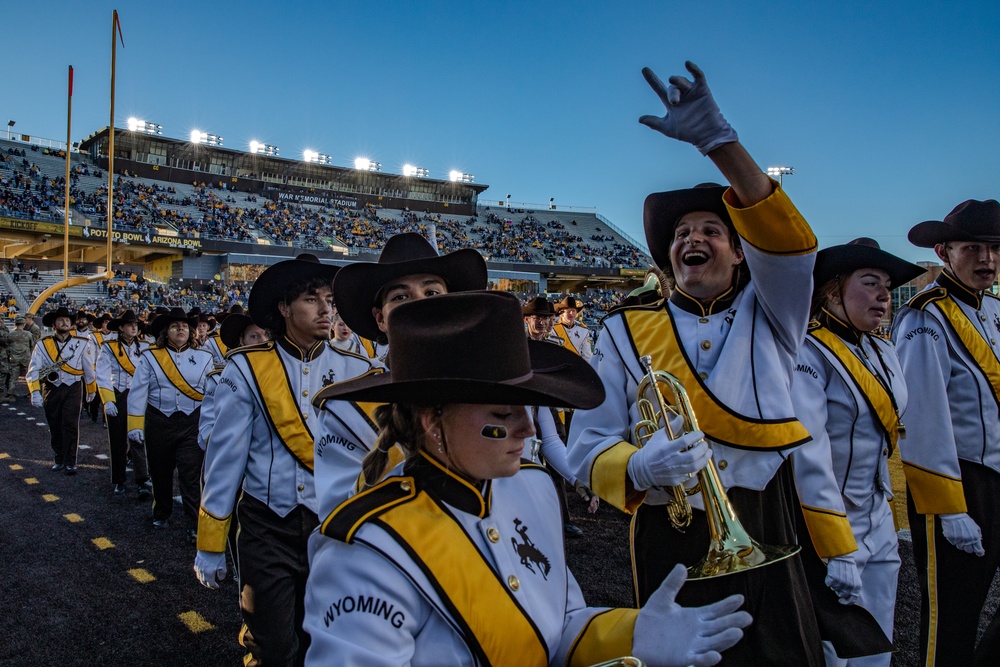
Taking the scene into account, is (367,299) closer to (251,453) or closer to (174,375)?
(251,453)

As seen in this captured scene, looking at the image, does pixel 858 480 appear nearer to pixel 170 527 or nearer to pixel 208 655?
pixel 208 655

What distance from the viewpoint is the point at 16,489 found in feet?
28.2

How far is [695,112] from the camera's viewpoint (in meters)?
1.86

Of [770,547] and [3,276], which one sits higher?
[3,276]

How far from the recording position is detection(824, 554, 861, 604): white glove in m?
2.49

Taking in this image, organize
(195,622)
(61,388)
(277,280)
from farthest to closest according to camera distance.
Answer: (61,388), (195,622), (277,280)

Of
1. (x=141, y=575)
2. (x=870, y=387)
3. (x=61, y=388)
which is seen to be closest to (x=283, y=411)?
(x=870, y=387)

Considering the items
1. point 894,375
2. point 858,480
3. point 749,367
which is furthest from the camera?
point 894,375

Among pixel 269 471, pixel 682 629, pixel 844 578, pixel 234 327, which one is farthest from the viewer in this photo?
pixel 234 327

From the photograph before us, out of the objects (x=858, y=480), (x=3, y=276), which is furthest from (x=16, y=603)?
(x=3, y=276)

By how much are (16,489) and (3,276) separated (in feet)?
111

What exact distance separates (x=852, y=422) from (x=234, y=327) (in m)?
5.12

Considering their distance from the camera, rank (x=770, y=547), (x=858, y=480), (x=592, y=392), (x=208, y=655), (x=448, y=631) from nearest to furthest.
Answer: (x=448, y=631), (x=592, y=392), (x=770, y=547), (x=858, y=480), (x=208, y=655)

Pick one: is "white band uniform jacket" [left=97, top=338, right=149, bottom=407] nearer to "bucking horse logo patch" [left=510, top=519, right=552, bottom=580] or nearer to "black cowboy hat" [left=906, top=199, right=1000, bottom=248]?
"bucking horse logo patch" [left=510, top=519, right=552, bottom=580]
